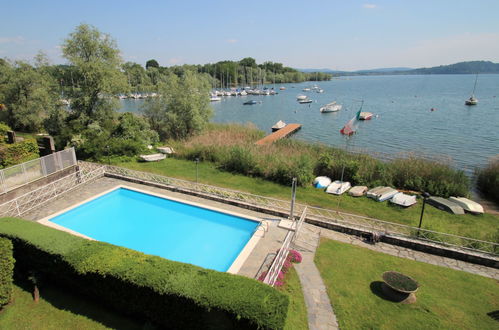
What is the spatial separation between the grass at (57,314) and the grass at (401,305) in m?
6.12

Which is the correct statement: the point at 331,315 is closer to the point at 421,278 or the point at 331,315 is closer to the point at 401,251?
the point at 421,278

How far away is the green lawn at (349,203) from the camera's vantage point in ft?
44.9

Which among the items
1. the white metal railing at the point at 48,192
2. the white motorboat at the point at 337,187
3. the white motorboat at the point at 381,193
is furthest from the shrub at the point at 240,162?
the white metal railing at the point at 48,192

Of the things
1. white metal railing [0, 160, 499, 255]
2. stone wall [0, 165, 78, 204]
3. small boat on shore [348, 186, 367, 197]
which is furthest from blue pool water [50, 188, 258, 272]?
small boat on shore [348, 186, 367, 197]

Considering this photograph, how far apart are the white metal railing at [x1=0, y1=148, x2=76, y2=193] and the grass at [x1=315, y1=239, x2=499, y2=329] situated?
15.6m

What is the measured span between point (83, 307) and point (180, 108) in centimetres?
2387

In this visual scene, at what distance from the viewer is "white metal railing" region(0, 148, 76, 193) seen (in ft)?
46.3

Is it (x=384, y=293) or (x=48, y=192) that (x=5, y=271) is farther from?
(x=384, y=293)

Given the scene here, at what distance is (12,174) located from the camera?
47.2 feet

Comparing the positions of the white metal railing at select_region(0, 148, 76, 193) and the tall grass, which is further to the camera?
the tall grass

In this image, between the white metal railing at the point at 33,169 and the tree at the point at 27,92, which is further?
the tree at the point at 27,92

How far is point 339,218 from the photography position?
14.1m

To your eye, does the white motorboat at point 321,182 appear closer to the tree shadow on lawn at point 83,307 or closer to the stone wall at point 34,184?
the tree shadow on lawn at point 83,307

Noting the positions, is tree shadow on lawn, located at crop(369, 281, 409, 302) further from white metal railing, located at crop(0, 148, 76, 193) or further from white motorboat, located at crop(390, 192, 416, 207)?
white metal railing, located at crop(0, 148, 76, 193)
